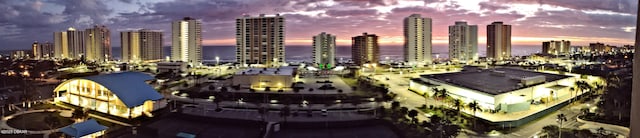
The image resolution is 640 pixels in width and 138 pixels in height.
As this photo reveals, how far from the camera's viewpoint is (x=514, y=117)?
5480 millimetres

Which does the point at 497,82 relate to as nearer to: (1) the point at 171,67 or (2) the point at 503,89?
(2) the point at 503,89

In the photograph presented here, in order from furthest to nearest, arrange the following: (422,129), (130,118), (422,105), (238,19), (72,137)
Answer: (238,19)
(422,105)
(130,118)
(422,129)
(72,137)

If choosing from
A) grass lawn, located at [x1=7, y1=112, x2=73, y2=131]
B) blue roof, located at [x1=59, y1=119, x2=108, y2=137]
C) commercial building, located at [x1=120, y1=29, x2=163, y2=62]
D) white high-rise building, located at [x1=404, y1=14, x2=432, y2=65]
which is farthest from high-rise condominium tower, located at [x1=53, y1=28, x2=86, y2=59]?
white high-rise building, located at [x1=404, y1=14, x2=432, y2=65]

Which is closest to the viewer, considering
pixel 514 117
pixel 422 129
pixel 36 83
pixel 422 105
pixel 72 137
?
pixel 72 137

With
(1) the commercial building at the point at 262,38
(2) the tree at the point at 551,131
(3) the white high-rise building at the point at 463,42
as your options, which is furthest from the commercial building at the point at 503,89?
(3) the white high-rise building at the point at 463,42

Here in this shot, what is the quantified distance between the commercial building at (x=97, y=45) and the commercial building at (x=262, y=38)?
534 centimetres

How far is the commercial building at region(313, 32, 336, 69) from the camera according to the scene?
1783cm

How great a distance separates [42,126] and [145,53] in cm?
1468

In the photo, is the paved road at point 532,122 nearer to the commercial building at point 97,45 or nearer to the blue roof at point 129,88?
the blue roof at point 129,88

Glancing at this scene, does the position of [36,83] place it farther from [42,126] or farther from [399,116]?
[399,116]

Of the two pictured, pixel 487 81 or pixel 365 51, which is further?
pixel 365 51

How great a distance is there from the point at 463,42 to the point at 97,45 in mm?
16185

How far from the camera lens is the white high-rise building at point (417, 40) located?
1648 cm

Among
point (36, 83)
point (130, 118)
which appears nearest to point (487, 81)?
point (130, 118)
